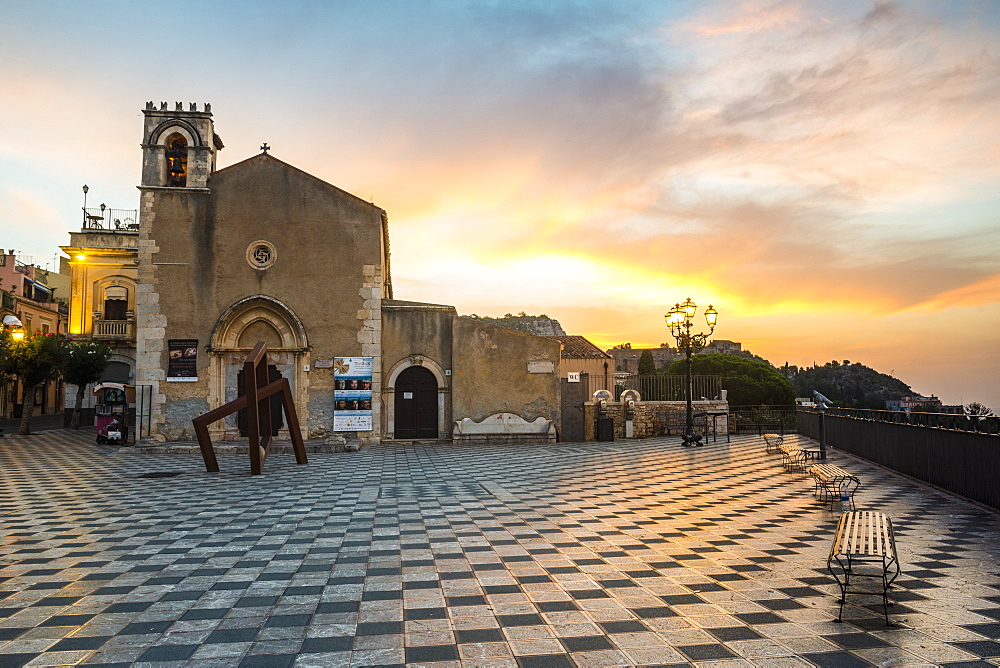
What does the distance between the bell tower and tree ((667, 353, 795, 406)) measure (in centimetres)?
3385

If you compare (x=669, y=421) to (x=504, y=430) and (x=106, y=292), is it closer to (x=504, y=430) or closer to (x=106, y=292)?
(x=504, y=430)

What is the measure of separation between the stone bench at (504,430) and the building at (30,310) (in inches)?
1148

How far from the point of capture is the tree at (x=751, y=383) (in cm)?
4684

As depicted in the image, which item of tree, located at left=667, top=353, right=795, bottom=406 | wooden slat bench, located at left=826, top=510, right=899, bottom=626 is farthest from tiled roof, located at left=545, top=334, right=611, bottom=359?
wooden slat bench, located at left=826, top=510, right=899, bottom=626

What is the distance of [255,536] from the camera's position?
310 inches

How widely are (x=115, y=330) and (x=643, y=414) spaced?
2799 cm

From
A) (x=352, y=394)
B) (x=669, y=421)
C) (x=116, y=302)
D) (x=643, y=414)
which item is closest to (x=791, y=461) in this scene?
(x=643, y=414)

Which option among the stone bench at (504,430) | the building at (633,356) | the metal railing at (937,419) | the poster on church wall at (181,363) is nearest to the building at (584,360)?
the building at (633,356)

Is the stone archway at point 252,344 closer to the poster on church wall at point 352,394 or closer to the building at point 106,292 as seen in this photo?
the poster on church wall at point 352,394

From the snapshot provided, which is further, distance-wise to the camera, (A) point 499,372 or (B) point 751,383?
(B) point 751,383

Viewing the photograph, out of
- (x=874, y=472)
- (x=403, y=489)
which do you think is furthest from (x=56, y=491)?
(x=874, y=472)

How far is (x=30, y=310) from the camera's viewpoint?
4016 cm

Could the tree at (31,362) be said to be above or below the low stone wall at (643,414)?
Result: above

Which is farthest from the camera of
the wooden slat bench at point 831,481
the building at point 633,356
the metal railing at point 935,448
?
the building at point 633,356
